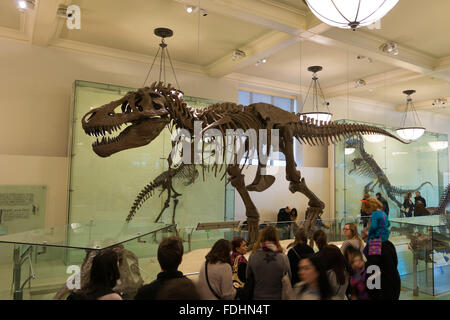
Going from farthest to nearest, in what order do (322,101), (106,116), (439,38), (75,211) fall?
(322,101), (439,38), (75,211), (106,116)

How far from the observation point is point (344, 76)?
929 cm

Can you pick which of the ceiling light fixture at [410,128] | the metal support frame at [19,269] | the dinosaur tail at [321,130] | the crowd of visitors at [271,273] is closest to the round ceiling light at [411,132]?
the ceiling light fixture at [410,128]

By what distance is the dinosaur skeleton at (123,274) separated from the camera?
244cm

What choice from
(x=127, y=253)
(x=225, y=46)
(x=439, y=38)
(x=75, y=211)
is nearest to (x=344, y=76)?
(x=439, y=38)

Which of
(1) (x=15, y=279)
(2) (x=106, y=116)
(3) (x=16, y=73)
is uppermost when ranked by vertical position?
(3) (x=16, y=73)

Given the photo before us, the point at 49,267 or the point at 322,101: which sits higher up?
the point at 322,101

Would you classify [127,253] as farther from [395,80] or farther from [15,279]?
[395,80]

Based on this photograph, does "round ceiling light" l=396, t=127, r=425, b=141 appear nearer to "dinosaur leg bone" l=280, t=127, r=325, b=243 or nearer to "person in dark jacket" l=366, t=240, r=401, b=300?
"dinosaur leg bone" l=280, t=127, r=325, b=243

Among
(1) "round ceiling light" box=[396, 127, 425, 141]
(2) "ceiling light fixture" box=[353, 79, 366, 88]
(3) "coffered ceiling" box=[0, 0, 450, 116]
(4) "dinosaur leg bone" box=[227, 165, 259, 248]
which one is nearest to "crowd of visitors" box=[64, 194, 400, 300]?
(4) "dinosaur leg bone" box=[227, 165, 259, 248]

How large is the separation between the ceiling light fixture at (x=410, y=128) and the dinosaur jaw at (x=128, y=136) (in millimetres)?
8220

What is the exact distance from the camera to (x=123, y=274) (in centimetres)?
273

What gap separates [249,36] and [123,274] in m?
5.56

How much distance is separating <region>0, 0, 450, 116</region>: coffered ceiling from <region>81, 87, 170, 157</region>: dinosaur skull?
2.19 m
